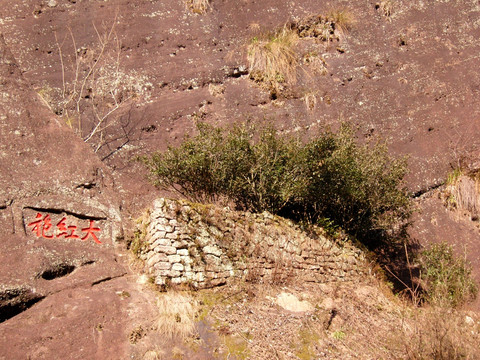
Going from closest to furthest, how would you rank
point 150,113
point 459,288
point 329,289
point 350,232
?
point 329,289 < point 459,288 < point 350,232 < point 150,113

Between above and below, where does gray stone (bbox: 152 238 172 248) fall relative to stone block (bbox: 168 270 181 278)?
above

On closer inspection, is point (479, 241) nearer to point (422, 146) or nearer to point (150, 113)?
point (422, 146)

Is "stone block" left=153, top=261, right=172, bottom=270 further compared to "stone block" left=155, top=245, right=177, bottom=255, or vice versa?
"stone block" left=155, top=245, right=177, bottom=255

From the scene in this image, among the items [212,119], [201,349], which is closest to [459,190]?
[212,119]

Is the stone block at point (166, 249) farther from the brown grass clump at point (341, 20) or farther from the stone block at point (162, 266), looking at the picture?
the brown grass clump at point (341, 20)

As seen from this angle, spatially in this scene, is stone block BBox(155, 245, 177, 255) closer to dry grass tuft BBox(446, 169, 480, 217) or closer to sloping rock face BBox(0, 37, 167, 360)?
sloping rock face BBox(0, 37, 167, 360)

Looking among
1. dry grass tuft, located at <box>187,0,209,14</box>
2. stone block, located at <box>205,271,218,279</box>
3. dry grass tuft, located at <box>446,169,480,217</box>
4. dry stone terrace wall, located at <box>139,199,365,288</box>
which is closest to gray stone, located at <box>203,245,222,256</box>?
dry stone terrace wall, located at <box>139,199,365,288</box>

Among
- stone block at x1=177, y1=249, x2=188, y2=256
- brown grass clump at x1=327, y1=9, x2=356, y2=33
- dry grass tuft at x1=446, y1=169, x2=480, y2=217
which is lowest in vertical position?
dry grass tuft at x1=446, y1=169, x2=480, y2=217
